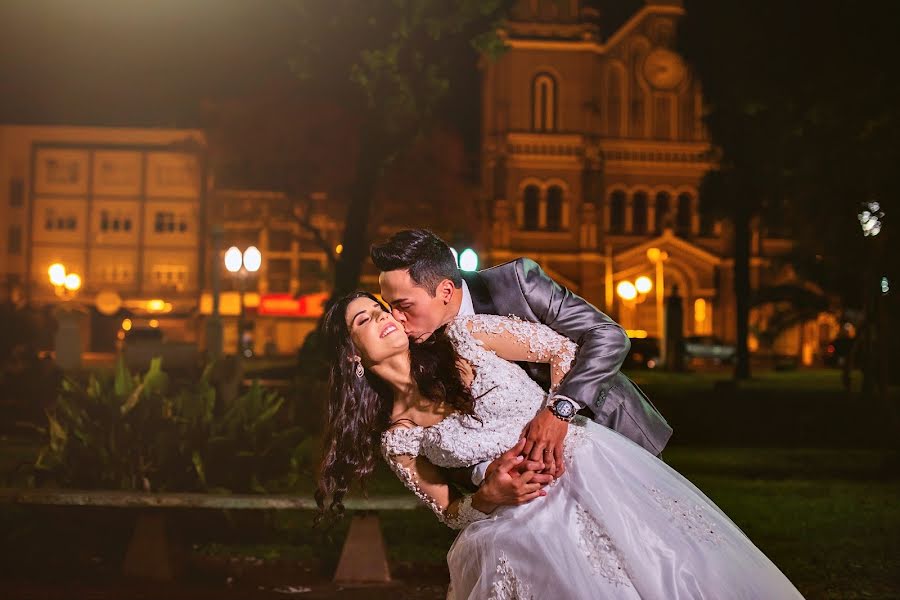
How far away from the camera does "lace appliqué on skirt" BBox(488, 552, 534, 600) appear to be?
140 inches

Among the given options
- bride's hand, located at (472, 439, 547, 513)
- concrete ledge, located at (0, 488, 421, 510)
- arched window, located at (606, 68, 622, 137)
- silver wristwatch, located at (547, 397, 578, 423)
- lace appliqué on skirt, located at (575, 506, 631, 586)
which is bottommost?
concrete ledge, located at (0, 488, 421, 510)

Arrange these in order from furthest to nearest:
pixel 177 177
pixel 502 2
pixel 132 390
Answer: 1. pixel 177 177
2. pixel 502 2
3. pixel 132 390

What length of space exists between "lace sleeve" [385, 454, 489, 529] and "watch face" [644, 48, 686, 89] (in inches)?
2479

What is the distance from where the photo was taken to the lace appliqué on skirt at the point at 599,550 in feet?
11.5

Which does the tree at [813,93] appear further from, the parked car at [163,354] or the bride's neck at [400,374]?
the parked car at [163,354]

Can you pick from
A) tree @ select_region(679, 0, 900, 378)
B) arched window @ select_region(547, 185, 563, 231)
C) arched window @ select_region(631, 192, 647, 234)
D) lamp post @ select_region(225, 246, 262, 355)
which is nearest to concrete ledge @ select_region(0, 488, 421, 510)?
tree @ select_region(679, 0, 900, 378)

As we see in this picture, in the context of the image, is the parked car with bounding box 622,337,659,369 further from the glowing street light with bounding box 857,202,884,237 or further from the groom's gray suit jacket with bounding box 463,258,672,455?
the groom's gray suit jacket with bounding box 463,258,672,455

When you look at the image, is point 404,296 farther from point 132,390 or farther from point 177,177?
point 177,177

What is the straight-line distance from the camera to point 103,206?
7244cm

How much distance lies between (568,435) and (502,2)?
20.8m

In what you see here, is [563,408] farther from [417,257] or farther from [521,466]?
[417,257]

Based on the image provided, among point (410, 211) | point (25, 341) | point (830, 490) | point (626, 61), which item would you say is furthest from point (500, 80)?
point (830, 490)

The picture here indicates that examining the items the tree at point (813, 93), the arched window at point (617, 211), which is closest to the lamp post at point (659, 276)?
the arched window at point (617, 211)

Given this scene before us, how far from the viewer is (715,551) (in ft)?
11.7
